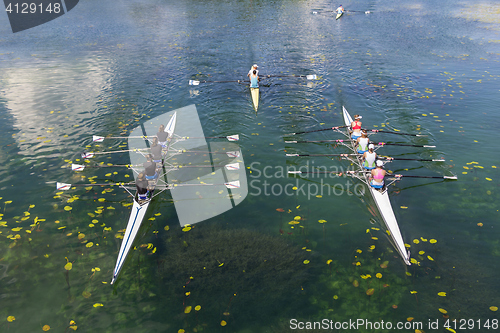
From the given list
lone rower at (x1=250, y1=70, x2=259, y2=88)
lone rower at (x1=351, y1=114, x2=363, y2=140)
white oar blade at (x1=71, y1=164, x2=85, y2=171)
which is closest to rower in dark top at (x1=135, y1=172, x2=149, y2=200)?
white oar blade at (x1=71, y1=164, x2=85, y2=171)

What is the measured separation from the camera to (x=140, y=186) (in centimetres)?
1284

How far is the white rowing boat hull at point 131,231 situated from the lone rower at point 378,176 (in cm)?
1012

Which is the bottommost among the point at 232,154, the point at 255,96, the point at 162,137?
the point at 232,154

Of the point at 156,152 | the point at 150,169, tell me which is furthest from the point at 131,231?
the point at 156,152

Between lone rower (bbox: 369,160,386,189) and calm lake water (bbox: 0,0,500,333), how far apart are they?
86cm

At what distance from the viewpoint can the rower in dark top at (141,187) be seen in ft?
42.2

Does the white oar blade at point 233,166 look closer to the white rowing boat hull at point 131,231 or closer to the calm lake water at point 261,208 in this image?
the calm lake water at point 261,208

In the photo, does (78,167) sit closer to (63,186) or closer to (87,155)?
(87,155)

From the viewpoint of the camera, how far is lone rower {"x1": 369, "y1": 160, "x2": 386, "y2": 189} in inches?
515

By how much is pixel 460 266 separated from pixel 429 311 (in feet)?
8.05

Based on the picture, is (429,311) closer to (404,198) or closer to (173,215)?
(404,198)

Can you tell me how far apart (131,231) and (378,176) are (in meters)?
10.7

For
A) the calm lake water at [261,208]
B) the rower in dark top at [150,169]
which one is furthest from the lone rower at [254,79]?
the rower in dark top at [150,169]

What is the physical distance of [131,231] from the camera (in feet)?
38.1
